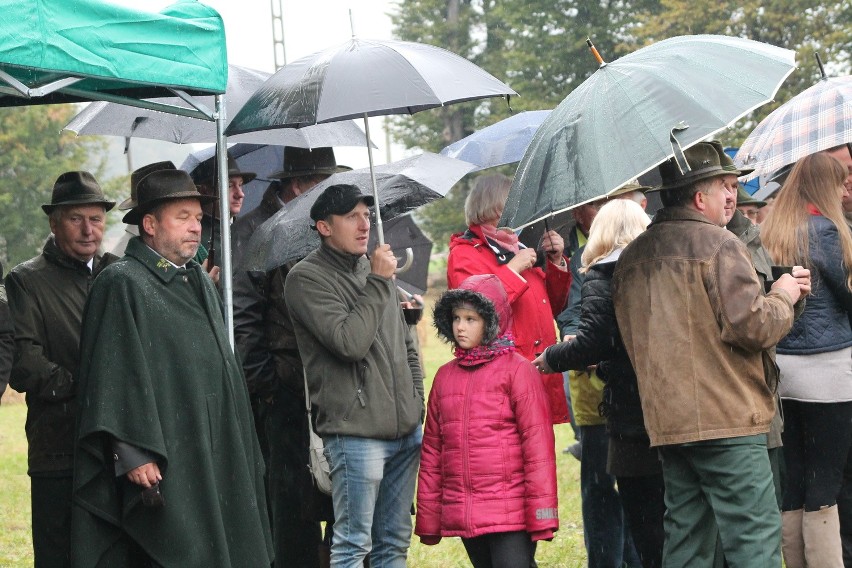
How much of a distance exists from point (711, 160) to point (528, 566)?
6.58 ft

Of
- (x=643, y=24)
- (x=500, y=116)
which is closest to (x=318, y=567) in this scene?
(x=643, y=24)

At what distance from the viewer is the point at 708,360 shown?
464 cm

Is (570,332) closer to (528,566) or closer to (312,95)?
(528,566)

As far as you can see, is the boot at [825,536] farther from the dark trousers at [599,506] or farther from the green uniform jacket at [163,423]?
the green uniform jacket at [163,423]

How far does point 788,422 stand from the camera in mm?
5887

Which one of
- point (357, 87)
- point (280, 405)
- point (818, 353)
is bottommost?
point (280, 405)

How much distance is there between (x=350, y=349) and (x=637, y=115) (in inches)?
67.0

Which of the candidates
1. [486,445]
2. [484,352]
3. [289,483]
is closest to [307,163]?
[289,483]

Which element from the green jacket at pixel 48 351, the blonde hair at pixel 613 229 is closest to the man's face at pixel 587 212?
the blonde hair at pixel 613 229

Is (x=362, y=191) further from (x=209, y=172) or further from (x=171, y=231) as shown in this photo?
(x=209, y=172)

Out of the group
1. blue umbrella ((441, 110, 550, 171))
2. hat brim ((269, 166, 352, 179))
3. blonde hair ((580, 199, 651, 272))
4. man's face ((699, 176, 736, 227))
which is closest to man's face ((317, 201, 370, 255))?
blonde hair ((580, 199, 651, 272))

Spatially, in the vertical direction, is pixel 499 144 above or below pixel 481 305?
above

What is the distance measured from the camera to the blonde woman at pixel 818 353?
18.7 feet

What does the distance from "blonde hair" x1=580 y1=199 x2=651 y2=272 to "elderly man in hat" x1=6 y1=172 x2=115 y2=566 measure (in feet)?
7.83
